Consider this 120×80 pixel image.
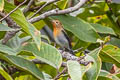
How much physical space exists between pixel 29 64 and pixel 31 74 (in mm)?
62

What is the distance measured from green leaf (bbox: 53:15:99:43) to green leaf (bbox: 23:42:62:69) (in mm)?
615

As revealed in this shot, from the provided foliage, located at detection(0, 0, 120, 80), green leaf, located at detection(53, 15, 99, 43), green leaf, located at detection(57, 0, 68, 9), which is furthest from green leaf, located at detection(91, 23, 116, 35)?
green leaf, located at detection(57, 0, 68, 9)

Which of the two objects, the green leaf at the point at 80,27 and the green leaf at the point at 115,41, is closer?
the green leaf at the point at 80,27

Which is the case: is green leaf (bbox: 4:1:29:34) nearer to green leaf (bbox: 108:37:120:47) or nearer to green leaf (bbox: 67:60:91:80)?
green leaf (bbox: 67:60:91:80)

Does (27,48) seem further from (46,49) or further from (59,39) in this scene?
(59,39)

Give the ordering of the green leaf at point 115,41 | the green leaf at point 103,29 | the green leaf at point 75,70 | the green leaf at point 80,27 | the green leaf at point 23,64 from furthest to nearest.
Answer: the green leaf at point 115,41
the green leaf at point 103,29
the green leaf at point 80,27
the green leaf at point 23,64
the green leaf at point 75,70

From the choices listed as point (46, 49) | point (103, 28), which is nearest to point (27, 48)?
point (46, 49)

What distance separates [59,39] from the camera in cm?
470

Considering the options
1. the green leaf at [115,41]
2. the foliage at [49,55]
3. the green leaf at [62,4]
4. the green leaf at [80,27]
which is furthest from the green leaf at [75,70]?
the green leaf at [115,41]

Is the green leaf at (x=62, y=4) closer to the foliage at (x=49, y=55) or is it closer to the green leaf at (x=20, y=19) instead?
the foliage at (x=49, y=55)

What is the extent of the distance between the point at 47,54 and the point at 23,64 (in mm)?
152

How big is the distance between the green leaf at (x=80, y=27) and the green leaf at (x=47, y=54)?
615mm

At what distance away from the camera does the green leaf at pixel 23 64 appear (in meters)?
2.05

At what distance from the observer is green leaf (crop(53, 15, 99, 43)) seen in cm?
278
